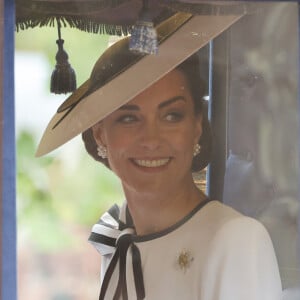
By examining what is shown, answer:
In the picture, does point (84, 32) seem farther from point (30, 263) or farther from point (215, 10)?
point (30, 263)

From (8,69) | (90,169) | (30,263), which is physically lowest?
(30,263)

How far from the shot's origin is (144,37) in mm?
603

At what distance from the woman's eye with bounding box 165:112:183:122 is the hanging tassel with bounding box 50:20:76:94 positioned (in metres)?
0.12

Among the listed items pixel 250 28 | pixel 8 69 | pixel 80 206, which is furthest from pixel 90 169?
pixel 250 28

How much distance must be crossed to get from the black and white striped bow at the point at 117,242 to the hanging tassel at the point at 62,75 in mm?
152

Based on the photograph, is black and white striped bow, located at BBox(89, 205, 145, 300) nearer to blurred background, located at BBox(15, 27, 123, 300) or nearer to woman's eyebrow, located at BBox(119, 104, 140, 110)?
blurred background, located at BBox(15, 27, 123, 300)

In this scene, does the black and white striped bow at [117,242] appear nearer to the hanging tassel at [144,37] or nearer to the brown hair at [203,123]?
the brown hair at [203,123]

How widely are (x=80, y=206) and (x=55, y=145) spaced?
0.26ft

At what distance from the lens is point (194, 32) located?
0.62 metres

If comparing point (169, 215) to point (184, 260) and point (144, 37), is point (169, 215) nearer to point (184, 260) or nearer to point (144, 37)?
point (184, 260)

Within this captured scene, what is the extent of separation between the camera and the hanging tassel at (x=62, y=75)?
619 millimetres

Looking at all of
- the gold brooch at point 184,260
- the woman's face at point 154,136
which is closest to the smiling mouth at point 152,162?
the woman's face at point 154,136

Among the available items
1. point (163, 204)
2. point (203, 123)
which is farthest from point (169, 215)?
point (203, 123)

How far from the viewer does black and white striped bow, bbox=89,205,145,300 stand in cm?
63
